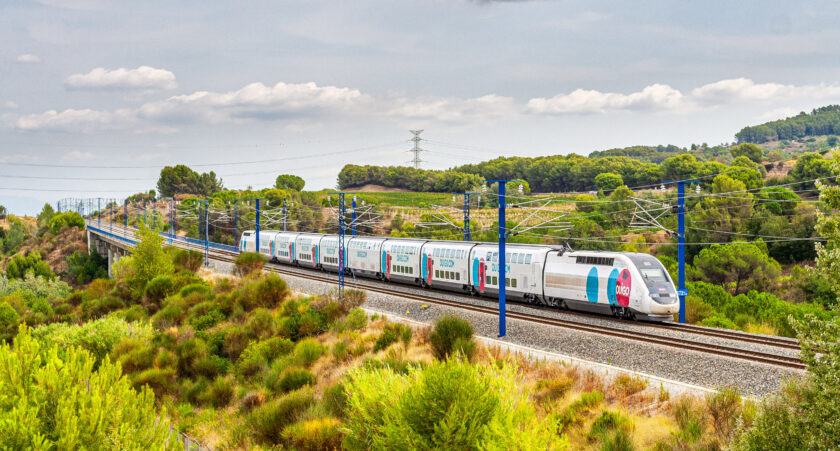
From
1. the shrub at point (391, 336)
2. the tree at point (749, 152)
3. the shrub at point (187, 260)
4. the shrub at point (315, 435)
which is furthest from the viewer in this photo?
the tree at point (749, 152)

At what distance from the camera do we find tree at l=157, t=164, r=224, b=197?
127438mm

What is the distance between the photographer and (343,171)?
136000 millimetres

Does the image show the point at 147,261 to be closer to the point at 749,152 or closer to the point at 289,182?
the point at 289,182

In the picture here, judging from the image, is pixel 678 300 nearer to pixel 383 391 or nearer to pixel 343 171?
pixel 383 391

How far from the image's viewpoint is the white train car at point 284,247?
5050 cm

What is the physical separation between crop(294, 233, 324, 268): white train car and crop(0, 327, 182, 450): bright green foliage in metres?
34.2

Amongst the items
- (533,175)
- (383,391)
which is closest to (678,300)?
(383,391)

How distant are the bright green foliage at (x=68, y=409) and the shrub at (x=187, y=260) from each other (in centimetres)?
3727

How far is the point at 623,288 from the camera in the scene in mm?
23000

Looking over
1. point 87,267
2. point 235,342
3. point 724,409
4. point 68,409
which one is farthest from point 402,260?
point 87,267

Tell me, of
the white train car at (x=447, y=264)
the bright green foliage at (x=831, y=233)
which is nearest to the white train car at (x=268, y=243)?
the white train car at (x=447, y=264)

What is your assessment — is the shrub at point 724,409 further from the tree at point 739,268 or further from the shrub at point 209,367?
the tree at point 739,268

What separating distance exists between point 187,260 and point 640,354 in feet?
134

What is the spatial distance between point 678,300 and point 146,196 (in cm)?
14100
